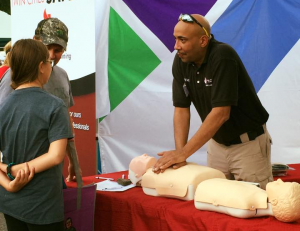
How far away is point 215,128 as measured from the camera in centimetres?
223

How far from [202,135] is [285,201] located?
598mm

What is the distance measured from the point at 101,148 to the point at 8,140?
8.33 ft

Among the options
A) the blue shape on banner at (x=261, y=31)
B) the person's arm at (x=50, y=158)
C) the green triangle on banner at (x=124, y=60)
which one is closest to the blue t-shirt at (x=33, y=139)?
the person's arm at (x=50, y=158)

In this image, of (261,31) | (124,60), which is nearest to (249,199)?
(261,31)

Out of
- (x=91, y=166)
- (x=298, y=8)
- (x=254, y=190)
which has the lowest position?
(x=91, y=166)

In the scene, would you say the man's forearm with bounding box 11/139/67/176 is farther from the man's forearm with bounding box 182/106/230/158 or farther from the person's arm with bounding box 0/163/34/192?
the man's forearm with bounding box 182/106/230/158

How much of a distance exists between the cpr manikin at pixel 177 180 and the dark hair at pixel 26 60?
2.37 ft

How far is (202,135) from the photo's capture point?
2.22 metres

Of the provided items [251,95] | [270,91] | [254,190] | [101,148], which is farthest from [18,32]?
[254,190]

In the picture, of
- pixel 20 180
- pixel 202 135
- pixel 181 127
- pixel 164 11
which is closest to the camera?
pixel 20 180

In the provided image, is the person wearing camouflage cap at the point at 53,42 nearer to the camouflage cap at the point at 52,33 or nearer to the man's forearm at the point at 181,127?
the camouflage cap at the point at 52,33

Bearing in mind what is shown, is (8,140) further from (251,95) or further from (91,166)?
(91,166)

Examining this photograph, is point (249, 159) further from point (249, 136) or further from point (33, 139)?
point (33, 139)

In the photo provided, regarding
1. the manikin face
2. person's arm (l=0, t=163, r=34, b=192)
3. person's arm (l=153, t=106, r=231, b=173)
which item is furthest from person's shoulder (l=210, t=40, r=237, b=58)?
person's arm (l=0, t=163, r=34, b=192)
